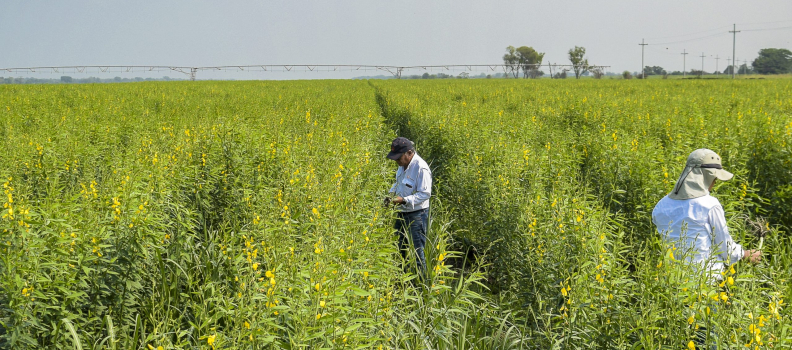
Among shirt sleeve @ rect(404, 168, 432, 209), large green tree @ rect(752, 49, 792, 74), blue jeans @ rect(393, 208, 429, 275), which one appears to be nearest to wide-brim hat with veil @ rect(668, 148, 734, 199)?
shirt sleeve @ rect(404, 168, 432, 209)

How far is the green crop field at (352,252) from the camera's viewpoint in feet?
8.65

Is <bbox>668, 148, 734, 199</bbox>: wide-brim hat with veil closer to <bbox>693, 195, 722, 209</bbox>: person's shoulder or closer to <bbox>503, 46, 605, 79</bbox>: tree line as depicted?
<bbox>693, 195, 722, 209</bbox>: person's shoulder

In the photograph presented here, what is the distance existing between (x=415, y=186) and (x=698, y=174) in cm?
277

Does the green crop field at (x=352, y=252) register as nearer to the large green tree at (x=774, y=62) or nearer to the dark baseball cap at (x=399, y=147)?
the dark baseball cap at (x=399, y=147)

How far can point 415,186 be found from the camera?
223 inches

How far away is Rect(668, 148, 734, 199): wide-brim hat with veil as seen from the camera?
3756 millimetres

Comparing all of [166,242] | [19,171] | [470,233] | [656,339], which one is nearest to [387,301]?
[656,339]

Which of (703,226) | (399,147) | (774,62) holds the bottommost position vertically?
(703,226)

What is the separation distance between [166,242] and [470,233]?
3800mm

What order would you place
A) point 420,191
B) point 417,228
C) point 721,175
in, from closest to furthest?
1. point 721,175
2. point 420,191
3. point 417,228

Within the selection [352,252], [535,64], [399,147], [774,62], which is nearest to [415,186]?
[399,147]

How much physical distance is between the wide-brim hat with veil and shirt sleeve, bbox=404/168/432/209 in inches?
99.0

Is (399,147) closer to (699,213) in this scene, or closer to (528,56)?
(699,213)

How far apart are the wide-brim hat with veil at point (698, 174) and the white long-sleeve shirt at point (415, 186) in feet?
8.25
